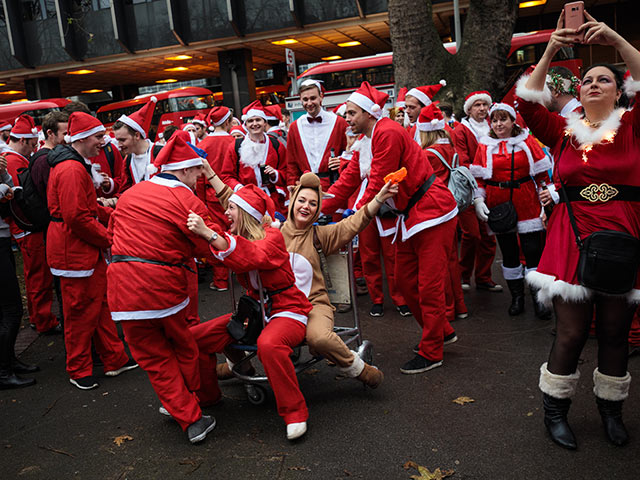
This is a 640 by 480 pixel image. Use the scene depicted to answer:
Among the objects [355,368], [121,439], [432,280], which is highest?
[432,280]

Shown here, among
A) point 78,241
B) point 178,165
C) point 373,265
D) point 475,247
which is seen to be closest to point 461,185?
point 475,247

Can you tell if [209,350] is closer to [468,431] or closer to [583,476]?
[468,431]

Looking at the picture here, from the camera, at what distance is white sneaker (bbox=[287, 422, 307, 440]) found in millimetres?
3553

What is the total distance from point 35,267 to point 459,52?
8089 millimetres

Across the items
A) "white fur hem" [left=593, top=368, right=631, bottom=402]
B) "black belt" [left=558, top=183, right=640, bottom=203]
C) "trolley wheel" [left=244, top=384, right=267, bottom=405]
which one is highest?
"black belt" [left=558, top=183, right=640, bottom=203]

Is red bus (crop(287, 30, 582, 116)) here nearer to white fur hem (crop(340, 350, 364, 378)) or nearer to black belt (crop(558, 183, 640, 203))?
white fur hem (crop(340, 350, 364, 378))

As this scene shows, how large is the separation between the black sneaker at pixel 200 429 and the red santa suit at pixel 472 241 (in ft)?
11.9

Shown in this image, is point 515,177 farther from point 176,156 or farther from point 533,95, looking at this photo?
point 176,156

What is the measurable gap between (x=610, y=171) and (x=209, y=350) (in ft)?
9.17

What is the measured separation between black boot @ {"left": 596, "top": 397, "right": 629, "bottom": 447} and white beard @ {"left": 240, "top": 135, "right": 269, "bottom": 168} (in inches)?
188

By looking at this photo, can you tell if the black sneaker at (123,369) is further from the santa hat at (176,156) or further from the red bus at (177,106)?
the red bus at (177,106)

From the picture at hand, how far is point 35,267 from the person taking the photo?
238 inches

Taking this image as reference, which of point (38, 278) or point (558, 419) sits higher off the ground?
point (38, 278)

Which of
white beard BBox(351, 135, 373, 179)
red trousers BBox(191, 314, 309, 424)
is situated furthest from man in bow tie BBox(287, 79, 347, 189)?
red trousers BBox(191, 314, 309, 424)
